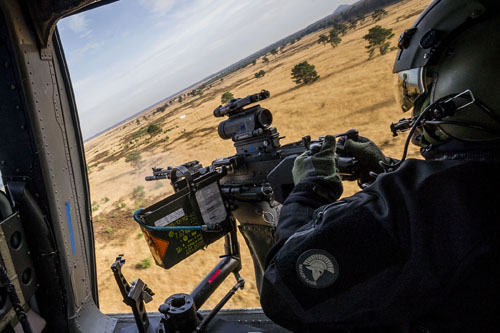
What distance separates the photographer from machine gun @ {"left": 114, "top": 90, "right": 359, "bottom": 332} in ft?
5.78


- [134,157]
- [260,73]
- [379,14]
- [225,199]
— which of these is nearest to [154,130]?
[134,157]

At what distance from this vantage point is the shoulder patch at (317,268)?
0.74 m

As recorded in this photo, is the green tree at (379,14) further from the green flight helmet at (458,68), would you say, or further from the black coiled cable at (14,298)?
the black coiled cable at (14,298)

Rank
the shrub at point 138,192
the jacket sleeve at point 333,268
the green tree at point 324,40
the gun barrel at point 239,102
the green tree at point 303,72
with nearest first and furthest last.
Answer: the jacket sleeve at point 333,268
the gun barrel at point 239,102
the green tree at point 303,72
the shrub at point 138,192
the green tree at point 324,40

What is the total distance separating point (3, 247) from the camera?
5.01ft

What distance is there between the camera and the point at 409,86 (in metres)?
1.18

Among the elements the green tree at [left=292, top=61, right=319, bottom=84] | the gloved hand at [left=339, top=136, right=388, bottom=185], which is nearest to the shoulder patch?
the gloved hand at [left=339, top=136, right=388, bottom=185]

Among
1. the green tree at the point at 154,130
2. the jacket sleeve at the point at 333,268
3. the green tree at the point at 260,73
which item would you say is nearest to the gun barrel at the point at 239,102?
the jacket sleeve at the point at 333,268

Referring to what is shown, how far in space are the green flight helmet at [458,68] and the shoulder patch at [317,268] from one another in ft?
1.96

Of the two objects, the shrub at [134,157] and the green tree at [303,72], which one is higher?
the green tree at [303,72]

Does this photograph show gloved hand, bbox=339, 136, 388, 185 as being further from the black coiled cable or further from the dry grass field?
the dry grass field

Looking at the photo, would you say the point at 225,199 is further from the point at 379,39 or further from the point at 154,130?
the point at 154,130

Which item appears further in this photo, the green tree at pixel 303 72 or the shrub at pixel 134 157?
the shrub at pixel 134 157

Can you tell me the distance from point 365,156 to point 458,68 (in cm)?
67
